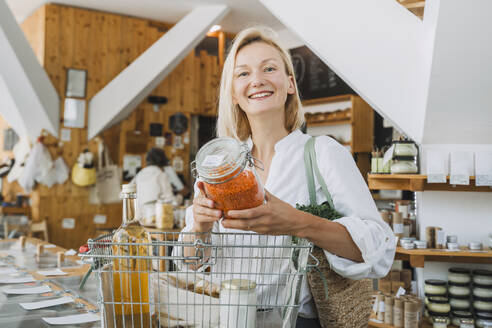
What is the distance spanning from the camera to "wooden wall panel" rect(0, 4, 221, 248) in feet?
22.5

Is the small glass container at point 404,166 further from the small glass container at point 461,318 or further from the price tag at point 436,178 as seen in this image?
the small glass container at point 461,318

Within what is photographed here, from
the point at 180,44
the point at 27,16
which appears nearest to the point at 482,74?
the point at 180,44

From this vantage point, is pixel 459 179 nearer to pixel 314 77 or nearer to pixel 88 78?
pixel 314 77

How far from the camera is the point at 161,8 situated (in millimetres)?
7195

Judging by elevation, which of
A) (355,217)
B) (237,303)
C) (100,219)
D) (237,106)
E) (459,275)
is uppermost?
(237,106)

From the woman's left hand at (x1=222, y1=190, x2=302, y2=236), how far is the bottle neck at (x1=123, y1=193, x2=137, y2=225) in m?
0.24

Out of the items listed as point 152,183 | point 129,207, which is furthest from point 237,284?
point 152,183

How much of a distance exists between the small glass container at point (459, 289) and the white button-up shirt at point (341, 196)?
2679mm

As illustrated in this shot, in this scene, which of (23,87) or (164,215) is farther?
(23,87)

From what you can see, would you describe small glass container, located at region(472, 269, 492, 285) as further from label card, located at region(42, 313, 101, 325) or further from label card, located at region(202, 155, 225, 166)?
label card, located at region(202, 155, 225, 166)

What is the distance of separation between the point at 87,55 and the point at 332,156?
6644 mm

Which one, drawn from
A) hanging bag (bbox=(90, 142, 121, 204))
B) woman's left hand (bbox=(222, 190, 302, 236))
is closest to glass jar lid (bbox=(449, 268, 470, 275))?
woman's left hand (bbox=(222, 190, 302, 236))

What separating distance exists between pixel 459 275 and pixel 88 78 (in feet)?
18.8

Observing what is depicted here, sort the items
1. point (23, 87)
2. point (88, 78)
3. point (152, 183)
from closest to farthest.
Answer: point (152, 183), point (23, 87), point (88, 78)
